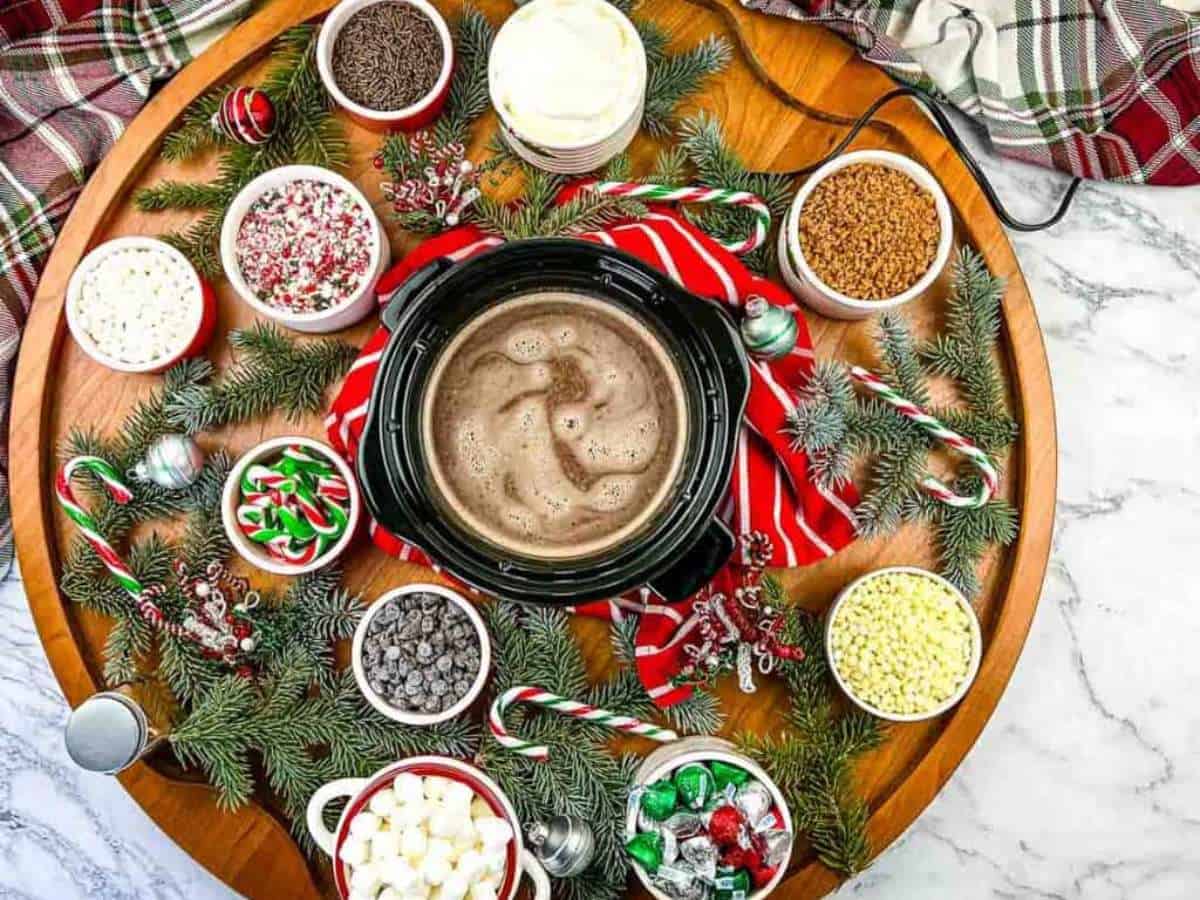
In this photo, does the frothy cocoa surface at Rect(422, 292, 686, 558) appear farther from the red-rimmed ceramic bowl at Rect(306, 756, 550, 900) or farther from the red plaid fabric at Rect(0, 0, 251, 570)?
the red plaid fabric at Rect(0, 0, 251, 570)

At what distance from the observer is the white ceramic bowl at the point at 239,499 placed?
115 cm

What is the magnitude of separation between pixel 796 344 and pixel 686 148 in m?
0.26

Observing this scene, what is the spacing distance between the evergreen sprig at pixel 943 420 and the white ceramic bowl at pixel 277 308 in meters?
0.50

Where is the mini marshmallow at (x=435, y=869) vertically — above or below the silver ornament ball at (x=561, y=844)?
above

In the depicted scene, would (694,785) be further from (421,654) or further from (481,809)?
(421,654)

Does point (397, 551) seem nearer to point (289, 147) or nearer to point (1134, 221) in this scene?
point (289, 147)

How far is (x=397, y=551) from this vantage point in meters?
1.17

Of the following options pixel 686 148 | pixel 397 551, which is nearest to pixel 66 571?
pixel 397 551

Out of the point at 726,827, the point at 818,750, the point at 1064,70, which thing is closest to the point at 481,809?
the point at 726,827

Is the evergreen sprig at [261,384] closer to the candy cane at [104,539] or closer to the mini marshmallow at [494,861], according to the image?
the candy cane at [104,539]

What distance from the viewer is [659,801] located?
108cm

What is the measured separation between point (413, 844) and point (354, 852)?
0.20ft

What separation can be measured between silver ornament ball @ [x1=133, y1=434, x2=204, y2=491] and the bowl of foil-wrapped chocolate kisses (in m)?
0.60

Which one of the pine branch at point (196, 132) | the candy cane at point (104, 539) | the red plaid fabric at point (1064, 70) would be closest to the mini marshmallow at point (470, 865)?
the candy cane at point (104, 539)
